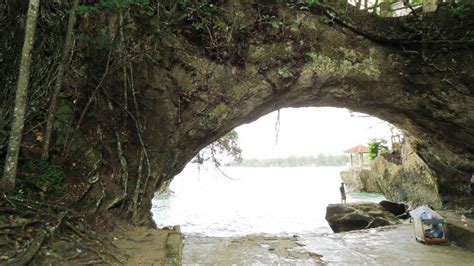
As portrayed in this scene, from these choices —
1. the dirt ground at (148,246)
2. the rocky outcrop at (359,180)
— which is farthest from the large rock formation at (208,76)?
the rocky outcrop at (359,180)

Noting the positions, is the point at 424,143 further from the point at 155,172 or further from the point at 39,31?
the point at 39,31

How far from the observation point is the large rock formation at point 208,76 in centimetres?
470

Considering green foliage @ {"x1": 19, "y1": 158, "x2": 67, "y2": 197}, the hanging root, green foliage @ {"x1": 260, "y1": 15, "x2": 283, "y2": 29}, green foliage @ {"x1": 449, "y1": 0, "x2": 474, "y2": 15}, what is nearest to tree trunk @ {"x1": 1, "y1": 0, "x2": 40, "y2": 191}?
the hanging root

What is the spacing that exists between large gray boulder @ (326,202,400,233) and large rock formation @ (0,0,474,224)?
2.55 metres

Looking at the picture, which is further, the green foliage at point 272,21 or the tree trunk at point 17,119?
the green foliage at point 272,21

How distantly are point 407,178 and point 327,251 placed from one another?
9.12 meters

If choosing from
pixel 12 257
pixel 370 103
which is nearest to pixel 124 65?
pixel 12 257

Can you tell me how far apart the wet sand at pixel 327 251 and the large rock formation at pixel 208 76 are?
1510mm

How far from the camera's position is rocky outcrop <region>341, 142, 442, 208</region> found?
Answer: 11.2m

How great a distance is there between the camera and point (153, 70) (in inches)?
221

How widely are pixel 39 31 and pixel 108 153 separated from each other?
218 centimetres

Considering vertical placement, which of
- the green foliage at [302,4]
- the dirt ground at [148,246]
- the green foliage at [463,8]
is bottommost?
the dirt ground at [148,246]

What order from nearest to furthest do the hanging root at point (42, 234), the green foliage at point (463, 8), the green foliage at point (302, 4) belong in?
1. the hanging root at point (42, 234)
2. the green foliage at point (463, 8)
3. the green foliage at point (302, 4)

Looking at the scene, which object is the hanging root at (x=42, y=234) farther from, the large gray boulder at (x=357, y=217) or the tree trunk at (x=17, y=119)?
the large gray boulder at (x=357, y=217)
